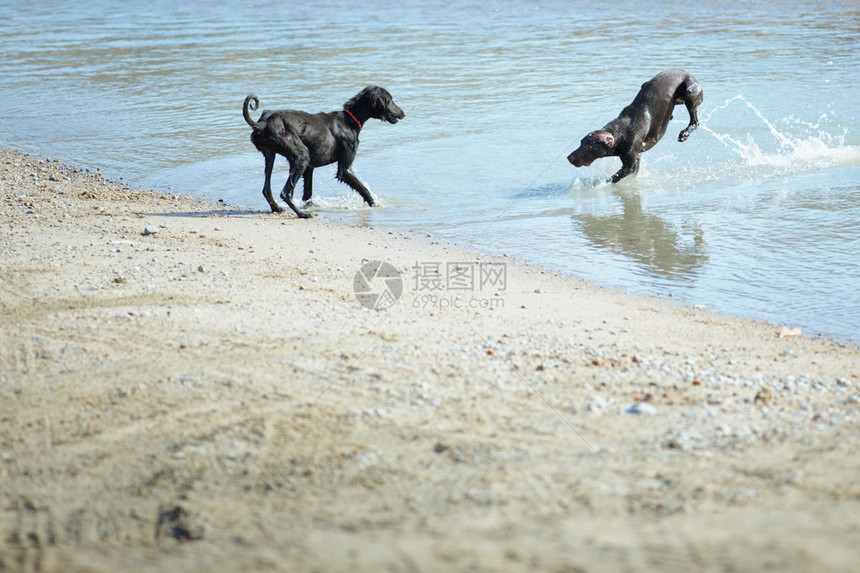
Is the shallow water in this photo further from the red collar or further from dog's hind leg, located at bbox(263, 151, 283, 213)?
the red collar

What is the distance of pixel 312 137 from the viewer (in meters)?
8.03

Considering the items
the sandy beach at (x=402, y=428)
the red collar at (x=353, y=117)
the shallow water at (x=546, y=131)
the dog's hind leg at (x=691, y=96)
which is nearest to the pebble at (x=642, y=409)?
the sandy beach at (x=402, y=428)

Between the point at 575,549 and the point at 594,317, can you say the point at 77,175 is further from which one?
the point at 575,549

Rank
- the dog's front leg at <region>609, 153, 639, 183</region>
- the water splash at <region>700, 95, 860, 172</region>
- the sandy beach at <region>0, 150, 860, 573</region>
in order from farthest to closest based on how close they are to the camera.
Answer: the water splash at <region>700, 95, 860, 172</region>
the dog's front leg at <region>609, 153, 639, 183</region>
the sandy beach at <region>0, 150, 860, 573</region>

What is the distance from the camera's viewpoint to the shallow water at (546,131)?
692 centimetres

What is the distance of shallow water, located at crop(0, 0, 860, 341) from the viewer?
6.92m

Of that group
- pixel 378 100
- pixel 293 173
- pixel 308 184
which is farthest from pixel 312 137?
pixel 378 100

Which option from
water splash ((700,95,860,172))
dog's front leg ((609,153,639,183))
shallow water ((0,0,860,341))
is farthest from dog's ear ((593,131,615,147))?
water splash ((700,95,860,172))

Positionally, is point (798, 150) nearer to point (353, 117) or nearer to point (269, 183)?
point (353, 117)

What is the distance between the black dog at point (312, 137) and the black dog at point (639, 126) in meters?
2.18

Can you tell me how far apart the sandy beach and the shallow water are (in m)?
1.42

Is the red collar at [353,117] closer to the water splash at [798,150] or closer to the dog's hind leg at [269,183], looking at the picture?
the dog's hind leg at [269,183]

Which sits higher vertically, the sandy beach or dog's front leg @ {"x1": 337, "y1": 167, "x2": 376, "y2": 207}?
dog's front leg @ {"x1": 337, "y1": 167, "x2": 376, "y2": 207}

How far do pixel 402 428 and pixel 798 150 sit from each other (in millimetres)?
8213
